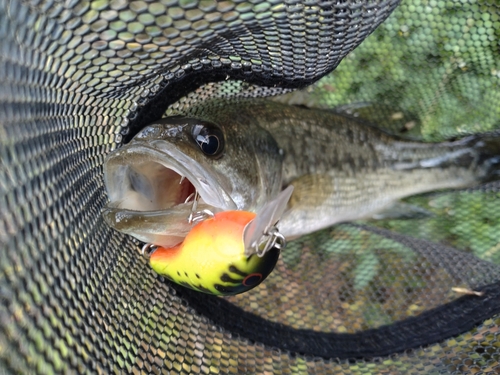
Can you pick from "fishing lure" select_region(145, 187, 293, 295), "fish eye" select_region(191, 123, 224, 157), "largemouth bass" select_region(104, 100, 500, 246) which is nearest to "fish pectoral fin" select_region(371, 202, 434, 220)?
"largemouth bass" select_region(104, 100, 500, 246)

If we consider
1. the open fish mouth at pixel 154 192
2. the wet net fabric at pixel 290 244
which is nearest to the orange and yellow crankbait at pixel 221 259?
the open fish mouth at pixel 154 192

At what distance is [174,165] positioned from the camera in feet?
4.02

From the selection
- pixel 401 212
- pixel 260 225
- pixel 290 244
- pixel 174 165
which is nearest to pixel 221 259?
pixel 260 225

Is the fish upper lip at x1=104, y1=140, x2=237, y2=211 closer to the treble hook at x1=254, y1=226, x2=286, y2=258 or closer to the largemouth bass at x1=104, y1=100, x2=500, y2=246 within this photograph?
the largemouth bass at x1=104, y1=100, x2=500, y2=246

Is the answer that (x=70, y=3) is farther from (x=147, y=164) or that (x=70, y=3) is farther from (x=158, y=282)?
(x=158, y=282)

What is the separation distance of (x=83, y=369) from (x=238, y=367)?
28.4 inches

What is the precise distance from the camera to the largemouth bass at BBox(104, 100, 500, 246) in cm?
123

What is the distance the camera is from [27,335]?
812mm

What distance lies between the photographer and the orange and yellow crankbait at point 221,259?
0.95 m

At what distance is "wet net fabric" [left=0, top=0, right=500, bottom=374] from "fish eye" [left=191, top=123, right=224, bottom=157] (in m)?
0.22

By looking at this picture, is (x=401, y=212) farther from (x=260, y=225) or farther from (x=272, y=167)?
(x=260, y=225)

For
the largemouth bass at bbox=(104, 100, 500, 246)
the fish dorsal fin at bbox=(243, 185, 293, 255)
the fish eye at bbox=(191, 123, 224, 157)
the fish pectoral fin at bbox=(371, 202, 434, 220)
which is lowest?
the fish pectoral fin at bbox=(371, 202, 434, 220)

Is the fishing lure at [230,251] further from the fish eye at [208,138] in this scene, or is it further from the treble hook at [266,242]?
the fish eye at [208,138]

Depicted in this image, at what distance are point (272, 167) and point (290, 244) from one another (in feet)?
1.92
